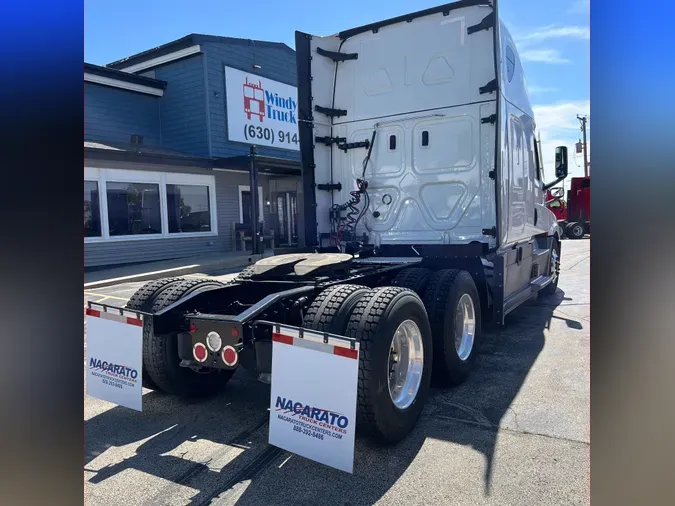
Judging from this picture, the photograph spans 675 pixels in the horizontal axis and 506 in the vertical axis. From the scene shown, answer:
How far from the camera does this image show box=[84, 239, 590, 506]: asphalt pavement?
9.37 feet

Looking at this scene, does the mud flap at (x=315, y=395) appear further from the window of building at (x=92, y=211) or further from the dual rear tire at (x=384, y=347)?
the window of building at (x=92, y=211)

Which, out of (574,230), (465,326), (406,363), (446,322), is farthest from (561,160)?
(574,230)

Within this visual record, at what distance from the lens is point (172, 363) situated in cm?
396

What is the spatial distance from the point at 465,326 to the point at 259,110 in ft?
53.0

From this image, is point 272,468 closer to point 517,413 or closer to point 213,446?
point 213,446

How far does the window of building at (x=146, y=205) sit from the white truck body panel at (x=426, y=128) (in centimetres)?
859

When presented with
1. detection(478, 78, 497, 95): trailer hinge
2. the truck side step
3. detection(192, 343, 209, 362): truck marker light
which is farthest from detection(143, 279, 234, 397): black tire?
detection(478, 78, 497, 95): trailer hinge

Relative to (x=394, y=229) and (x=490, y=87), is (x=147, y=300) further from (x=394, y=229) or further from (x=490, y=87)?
(x=490, y=87)

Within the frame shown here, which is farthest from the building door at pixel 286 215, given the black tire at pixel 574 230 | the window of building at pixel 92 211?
the black tire at pixel 574 230

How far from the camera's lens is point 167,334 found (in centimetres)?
386

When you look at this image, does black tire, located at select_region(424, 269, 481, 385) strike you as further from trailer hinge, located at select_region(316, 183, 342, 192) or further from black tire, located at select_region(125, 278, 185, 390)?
black tire, located at select_region(125, 278, 185, 390)

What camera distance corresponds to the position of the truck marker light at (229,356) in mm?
3442

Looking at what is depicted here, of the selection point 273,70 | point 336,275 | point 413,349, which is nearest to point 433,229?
point 336,275

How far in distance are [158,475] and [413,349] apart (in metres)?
1.97
